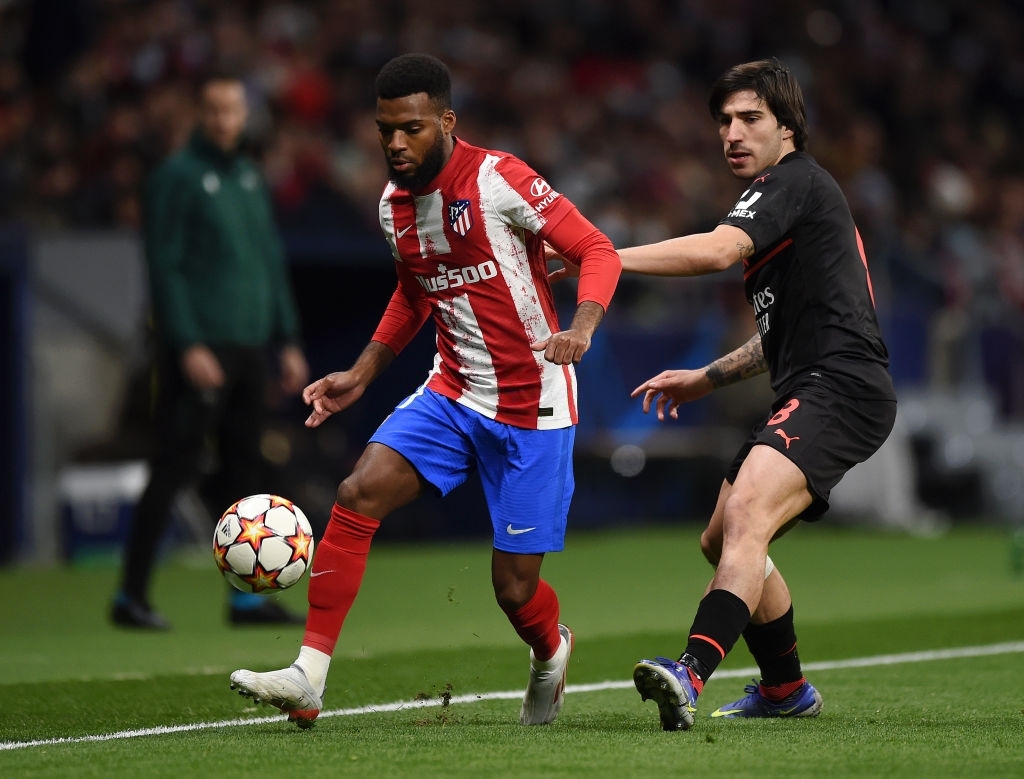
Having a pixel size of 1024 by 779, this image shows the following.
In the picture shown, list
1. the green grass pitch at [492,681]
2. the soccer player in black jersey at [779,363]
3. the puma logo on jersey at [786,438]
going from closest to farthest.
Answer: the green grass pitch at [492,681]
the soccer player in black jersey at [779,363]
the puma logo on jersey at [786,438]

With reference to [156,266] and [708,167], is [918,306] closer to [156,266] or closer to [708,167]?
[708,167]

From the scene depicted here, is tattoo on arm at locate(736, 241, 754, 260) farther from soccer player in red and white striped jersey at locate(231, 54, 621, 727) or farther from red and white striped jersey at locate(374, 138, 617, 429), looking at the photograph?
red and white striped jersey at locate(374, 138, 617, 429)

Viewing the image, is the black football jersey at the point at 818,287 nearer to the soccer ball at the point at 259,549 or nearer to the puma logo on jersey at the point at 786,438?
the puma logo on jersey at the point at 786,438

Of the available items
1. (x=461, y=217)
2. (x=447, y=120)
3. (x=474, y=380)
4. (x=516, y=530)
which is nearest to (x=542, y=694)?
(x=516, y=530)

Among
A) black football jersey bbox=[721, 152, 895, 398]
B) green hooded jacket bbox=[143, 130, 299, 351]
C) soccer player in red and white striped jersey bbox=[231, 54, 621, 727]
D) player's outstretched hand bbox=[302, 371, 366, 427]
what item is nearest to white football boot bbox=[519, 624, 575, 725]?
soccer player in red and white striped jersey bbox=[231, 54, 621, 727]

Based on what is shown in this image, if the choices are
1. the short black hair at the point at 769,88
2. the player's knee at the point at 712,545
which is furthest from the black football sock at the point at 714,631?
the short black hair at the point at 769,88

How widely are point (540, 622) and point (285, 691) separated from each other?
Result: 0.92 metres

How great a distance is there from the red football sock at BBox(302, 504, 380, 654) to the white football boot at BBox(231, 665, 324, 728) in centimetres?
21

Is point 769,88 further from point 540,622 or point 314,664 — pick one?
point 314,664

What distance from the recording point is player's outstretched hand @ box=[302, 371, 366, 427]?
5.48m

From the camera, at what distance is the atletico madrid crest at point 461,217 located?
A: 5.37 m

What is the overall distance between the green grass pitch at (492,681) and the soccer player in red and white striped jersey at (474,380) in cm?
47

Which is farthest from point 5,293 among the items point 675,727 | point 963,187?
point 963,187

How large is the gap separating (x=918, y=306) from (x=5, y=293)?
10544 millimetres
